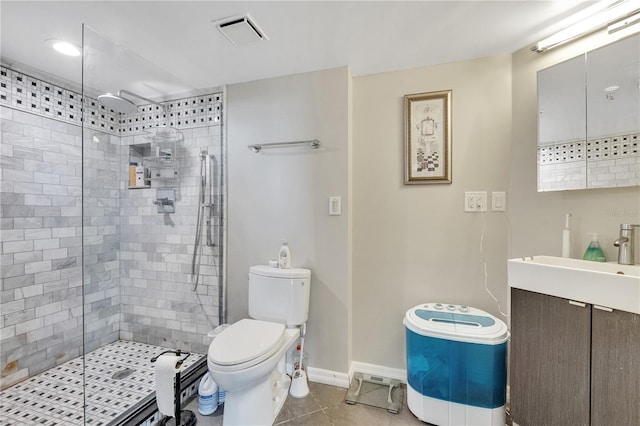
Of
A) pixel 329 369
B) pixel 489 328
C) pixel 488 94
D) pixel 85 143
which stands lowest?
pixel 329 369

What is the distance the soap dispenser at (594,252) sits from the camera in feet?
4.40

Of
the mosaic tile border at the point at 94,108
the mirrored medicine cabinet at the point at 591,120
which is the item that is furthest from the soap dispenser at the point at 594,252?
the mosaic tile border at the point at 94,108

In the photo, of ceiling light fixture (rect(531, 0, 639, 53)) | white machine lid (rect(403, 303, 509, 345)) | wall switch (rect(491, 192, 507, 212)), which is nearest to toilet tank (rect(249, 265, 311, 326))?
white machine lid (rect(403, 303, 509, 345))

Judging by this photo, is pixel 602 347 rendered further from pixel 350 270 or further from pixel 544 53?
pixel 544 53

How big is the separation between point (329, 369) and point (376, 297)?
0.61 metres

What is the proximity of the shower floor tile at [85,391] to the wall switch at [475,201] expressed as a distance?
7.35ft

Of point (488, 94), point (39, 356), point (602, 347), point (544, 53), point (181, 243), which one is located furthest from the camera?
point (181, 243)

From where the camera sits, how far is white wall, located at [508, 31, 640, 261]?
135 cm

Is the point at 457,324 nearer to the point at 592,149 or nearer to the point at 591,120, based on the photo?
the point at 592,149

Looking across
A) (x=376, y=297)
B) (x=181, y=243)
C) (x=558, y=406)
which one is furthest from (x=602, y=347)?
(x=181, y=243)

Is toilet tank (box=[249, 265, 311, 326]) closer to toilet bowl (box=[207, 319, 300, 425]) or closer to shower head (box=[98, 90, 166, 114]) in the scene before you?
toilet bowl (box=[207, 319, 300, 425])

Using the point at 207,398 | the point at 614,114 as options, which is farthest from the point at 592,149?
the point at 207,398

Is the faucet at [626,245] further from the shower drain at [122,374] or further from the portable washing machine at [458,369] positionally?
the shower drain at [122,374]

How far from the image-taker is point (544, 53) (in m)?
1.54
